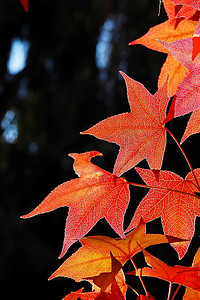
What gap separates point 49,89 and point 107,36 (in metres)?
0.62

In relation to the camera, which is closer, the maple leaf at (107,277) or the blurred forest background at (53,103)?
the maple leaf at (107,277)

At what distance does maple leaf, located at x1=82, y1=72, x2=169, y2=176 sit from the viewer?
40cm

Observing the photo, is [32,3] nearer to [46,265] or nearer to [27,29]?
[27,29]

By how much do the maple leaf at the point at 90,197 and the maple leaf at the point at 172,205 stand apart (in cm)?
2

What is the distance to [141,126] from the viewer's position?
0.41 meters

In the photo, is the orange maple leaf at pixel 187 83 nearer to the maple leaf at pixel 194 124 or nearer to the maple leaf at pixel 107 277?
the maple leaf at pixel 194 124

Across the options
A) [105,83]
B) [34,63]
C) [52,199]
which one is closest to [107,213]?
[52,199]

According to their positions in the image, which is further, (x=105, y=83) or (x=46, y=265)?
(x=105, y=83)

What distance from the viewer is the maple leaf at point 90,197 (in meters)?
0.41

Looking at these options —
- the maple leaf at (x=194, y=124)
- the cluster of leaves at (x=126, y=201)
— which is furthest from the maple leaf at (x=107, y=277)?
the maple leaf at (x=194, y=124)

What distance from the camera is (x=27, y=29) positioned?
4.06 metres

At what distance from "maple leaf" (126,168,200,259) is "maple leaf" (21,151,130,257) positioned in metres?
0.02

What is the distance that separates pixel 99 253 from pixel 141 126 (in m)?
0.12

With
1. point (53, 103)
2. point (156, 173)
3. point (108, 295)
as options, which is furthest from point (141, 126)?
point (53, 103)
